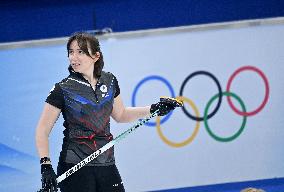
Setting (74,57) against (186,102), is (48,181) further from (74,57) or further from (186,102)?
(186,102)

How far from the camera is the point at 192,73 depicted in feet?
19.3

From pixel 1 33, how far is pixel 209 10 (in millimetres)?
2162

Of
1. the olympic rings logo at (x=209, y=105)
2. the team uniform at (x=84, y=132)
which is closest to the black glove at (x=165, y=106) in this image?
the team uniform at (x=84, y=132)

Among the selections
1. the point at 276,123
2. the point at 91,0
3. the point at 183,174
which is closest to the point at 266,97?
the point at 276,123

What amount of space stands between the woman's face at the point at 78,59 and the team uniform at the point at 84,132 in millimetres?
52

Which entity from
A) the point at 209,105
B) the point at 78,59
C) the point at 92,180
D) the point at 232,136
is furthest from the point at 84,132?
the point at 232,136

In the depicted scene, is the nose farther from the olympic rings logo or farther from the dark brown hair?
the olympic rings logo

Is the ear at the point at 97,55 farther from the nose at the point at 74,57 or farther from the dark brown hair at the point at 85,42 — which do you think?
the nose at the point at 74,57

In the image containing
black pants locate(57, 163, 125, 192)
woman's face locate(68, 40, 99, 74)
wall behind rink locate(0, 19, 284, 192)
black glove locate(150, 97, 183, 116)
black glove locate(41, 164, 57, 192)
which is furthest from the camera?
wall behind rink locate(0, 19, 284, 192)

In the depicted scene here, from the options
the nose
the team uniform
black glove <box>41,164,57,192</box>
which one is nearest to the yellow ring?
the team uniform

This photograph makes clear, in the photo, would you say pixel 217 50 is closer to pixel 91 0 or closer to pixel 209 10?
pixel 209 10

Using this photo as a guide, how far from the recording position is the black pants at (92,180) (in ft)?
12.1

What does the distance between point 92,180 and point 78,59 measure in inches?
29.0

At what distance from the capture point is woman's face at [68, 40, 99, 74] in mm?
3797
